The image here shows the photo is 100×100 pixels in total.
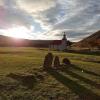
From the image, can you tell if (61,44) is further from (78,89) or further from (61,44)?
(78,89)

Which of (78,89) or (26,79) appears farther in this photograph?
(26,79)

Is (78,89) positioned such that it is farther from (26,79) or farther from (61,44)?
(61,44)

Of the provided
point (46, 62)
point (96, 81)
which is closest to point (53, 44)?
point (46, 62)

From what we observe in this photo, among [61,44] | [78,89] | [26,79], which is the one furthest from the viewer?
[61,44]

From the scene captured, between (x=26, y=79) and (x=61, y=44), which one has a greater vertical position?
(x=61, y=44)

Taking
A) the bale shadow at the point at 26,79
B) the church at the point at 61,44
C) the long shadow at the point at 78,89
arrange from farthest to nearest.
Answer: the church at the point at 61,44, the bale shadow at the point at 26,79, the long shadow at the point at 78,89

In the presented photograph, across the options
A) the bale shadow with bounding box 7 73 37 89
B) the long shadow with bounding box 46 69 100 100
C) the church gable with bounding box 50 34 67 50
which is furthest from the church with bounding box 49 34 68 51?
the bale shadow with bounding box 7 73 37 89

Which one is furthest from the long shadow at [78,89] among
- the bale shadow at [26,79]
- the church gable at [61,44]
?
the church gable at [61,44]

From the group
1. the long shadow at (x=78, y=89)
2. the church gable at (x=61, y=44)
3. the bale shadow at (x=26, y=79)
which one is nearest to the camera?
the long shadow at (x=78, y=89)

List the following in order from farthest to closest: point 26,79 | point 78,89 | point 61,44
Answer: point 61,44 < point 26,79 < point 78,89

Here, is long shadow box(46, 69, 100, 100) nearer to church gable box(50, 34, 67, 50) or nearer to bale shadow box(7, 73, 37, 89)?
bale shadow box(7, 73, 37, 89)

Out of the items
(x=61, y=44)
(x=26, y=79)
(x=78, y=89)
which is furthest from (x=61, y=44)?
(x=78, y=89)

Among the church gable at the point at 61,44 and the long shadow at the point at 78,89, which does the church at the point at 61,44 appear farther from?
the long shadow at the point at 78,89

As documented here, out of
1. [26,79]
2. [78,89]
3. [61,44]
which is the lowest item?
[78,89]
